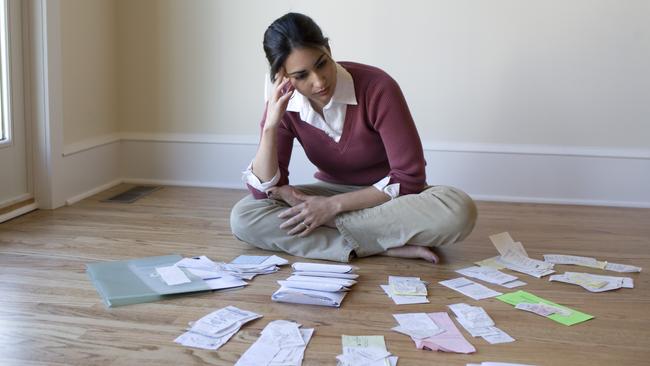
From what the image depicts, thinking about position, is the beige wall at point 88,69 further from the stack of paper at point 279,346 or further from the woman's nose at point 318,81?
the stack of paper at point 279,346

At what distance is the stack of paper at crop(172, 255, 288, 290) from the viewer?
6.95ft

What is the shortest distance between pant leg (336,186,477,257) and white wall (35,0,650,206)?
124cm

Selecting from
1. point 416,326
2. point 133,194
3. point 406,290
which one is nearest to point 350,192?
point 406,290

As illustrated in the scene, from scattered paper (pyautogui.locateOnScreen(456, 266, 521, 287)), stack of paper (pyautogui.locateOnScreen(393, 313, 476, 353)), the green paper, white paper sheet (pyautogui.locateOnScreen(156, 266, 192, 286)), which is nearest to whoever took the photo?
stack of paper (pyautogui.locateOnScreen(393, 313, 476, 353))

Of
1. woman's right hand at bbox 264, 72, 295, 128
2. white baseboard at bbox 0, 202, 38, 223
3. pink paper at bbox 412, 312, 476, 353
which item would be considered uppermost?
woman's right hand at bbox 264, 72, 295, 128

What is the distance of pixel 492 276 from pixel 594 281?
0.33 m

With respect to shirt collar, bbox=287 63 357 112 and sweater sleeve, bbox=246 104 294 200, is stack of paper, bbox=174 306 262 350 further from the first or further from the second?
shirt collar, bbox=287 63 357 112

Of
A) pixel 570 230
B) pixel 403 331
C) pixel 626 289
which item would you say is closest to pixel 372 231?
pixel 403 331

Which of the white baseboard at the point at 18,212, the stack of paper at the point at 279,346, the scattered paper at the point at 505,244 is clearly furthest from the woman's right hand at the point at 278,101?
the white baseboard at the point at 18,212

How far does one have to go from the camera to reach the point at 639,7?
333 centimetres

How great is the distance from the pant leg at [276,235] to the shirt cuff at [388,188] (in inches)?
9.1

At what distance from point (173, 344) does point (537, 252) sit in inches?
60.0

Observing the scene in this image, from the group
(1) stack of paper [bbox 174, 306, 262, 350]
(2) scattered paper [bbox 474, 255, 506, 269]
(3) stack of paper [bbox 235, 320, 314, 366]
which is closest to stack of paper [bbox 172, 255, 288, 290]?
(1) stack of paper [bbox 174, 306, 262, 350]

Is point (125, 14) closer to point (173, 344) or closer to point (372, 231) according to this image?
point (372, 231)
